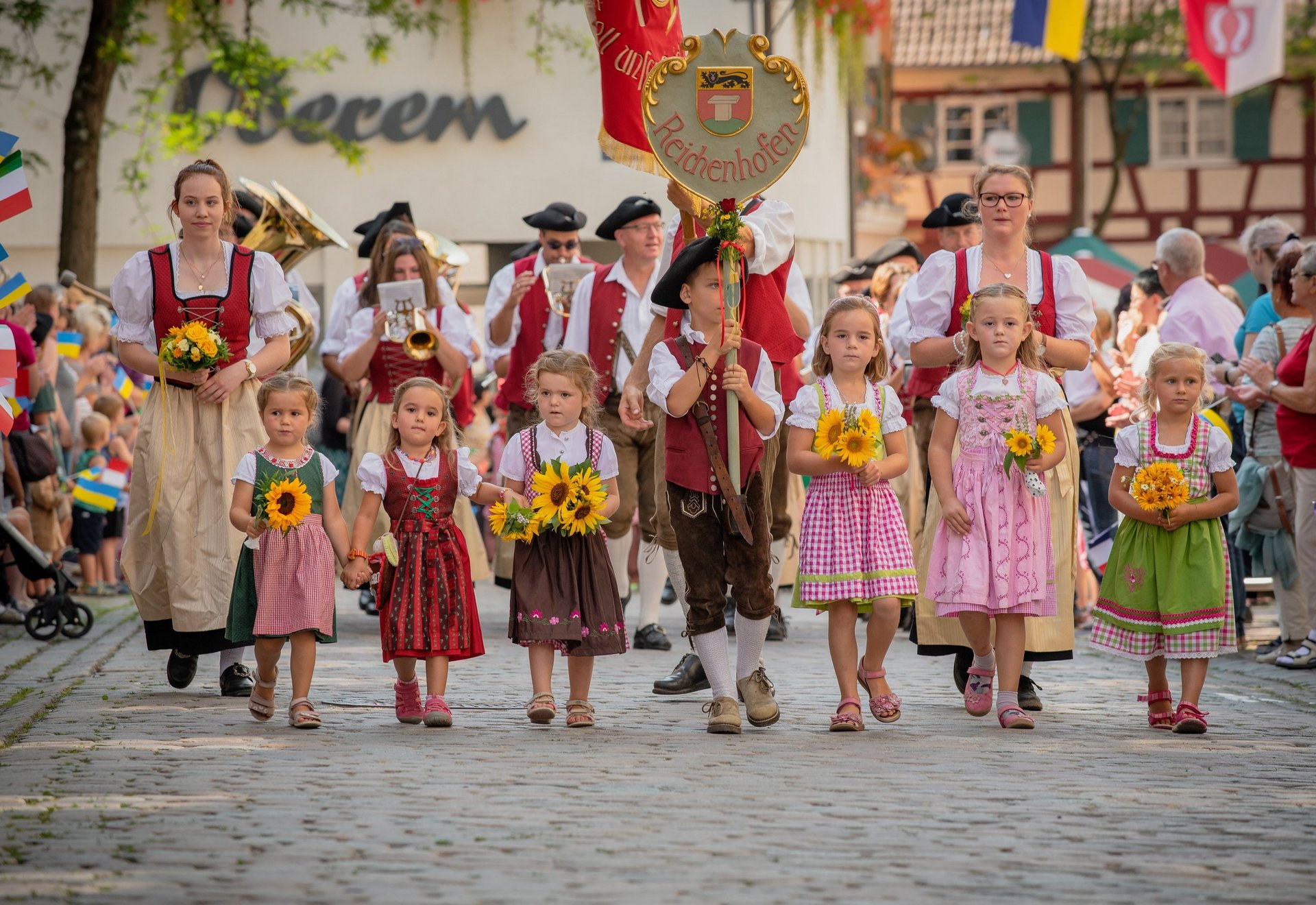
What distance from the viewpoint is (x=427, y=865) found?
4.59 meters

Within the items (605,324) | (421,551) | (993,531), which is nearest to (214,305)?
(421,551)

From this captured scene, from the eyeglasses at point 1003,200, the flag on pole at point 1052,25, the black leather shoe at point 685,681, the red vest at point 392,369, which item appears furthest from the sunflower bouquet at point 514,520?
the flag on pole at point 1052,25

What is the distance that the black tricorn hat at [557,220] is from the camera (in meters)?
11.3

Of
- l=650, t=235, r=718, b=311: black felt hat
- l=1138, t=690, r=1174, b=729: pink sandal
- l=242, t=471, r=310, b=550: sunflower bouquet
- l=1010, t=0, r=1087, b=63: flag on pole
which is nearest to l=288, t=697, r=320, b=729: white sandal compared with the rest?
l=242, t=471, r=310, b=550: sunflower bouquet

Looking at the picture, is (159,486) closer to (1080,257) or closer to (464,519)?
(464,519)

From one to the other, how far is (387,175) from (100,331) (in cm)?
1225

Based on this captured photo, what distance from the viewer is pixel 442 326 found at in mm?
10867

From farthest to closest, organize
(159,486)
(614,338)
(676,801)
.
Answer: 1. (614,338)
2. (159,486)
3. (676,801)

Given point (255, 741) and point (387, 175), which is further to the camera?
point (387, 175)

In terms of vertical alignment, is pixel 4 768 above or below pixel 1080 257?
below

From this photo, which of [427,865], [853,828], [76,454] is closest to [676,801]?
[853,828]

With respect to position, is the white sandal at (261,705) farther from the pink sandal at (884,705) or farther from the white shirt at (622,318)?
the white shirt at (622,318)

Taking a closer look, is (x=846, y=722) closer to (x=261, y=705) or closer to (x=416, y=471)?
(x=416, y=471)

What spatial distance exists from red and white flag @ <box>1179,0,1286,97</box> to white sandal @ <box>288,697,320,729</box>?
1537cm
